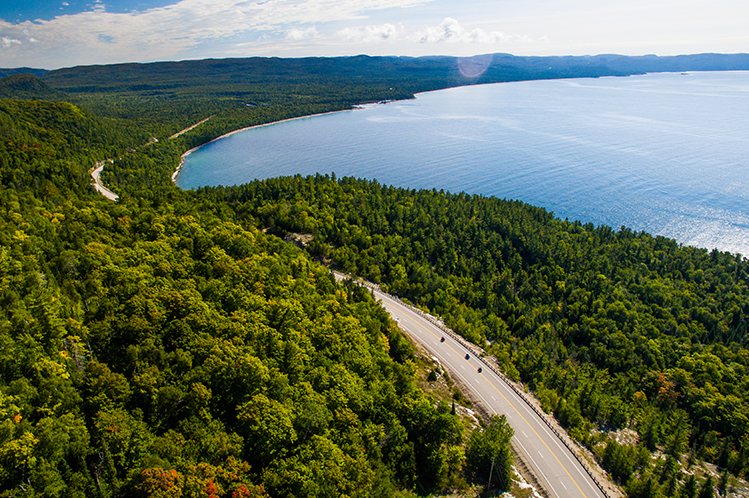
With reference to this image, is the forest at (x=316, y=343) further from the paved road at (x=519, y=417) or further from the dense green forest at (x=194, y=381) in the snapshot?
the paved road at (x=519, y=417)

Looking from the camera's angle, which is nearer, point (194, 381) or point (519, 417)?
point (194, 381)

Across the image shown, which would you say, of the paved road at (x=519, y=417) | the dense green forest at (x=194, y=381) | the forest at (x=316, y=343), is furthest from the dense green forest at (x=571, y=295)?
the dense green forest at (x=194, y=381)

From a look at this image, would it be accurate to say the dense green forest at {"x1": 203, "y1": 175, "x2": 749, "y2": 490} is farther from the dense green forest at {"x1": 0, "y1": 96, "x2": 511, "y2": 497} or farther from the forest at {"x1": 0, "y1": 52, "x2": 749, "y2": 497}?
the dense green forest at {"x1": 0, "y1": 96, "x2": 511, "y2": 497}

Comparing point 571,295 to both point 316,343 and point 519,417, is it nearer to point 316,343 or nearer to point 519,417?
point 519,417

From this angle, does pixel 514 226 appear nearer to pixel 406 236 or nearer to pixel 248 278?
pixel 406 236

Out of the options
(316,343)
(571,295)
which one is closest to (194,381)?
(316,343)

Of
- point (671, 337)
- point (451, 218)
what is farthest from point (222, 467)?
point (451, 218)

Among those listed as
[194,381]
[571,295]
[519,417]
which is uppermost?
[194,381]

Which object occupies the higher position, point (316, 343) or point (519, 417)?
point (316, 343)
